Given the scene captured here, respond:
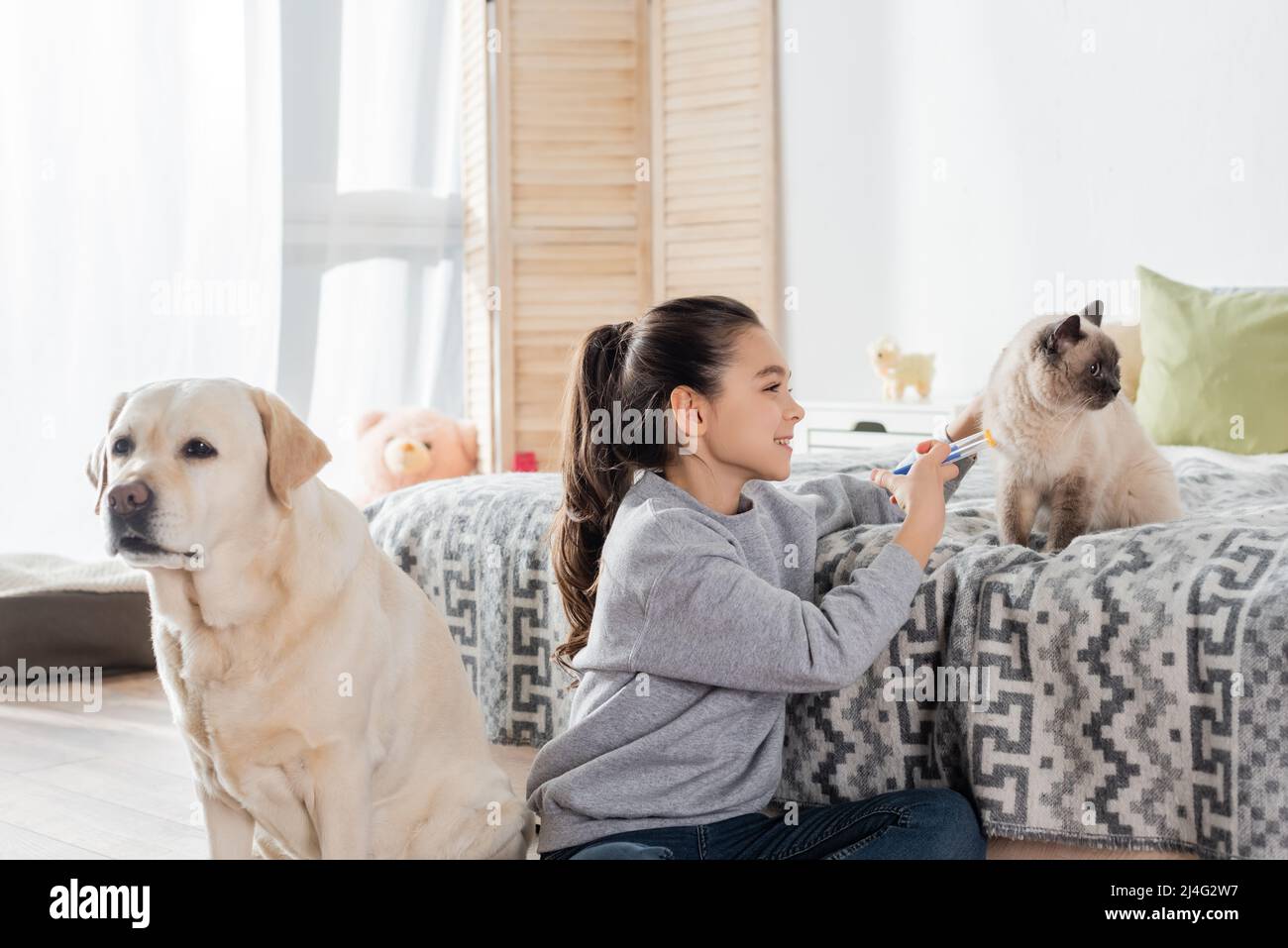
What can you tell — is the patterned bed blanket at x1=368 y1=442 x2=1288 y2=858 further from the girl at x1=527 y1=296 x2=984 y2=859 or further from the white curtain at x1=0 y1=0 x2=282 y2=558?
the white curtain at x1=0 y1=0 x2=282 y2=558

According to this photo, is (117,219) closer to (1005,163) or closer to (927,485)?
(1005,163)

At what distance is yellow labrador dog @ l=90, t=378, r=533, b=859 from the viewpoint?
1409 mm

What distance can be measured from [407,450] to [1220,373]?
251cm

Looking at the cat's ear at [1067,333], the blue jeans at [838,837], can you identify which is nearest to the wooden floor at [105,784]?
the blue jeans at [838,837]

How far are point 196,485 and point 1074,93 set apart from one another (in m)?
3.53

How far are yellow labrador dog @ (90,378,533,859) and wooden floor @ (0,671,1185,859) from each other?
59cm

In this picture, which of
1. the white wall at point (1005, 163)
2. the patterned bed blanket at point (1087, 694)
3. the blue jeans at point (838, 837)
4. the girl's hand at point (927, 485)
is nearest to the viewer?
the patterned bed blanket at point (1087, 694)

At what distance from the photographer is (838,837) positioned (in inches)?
57.1

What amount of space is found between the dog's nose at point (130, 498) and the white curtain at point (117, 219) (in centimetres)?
284

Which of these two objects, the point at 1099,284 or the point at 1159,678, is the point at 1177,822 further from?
the point at 1099,284

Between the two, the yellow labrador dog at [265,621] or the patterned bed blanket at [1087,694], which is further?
the yellow labrador dog at [265,621]

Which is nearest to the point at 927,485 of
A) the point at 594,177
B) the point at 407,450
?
the point at 407,450

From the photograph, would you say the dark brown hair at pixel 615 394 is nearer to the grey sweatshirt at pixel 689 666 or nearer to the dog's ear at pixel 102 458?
the grey sweatshirt at pixel 689 666

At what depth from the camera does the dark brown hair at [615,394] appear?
1555 mm
